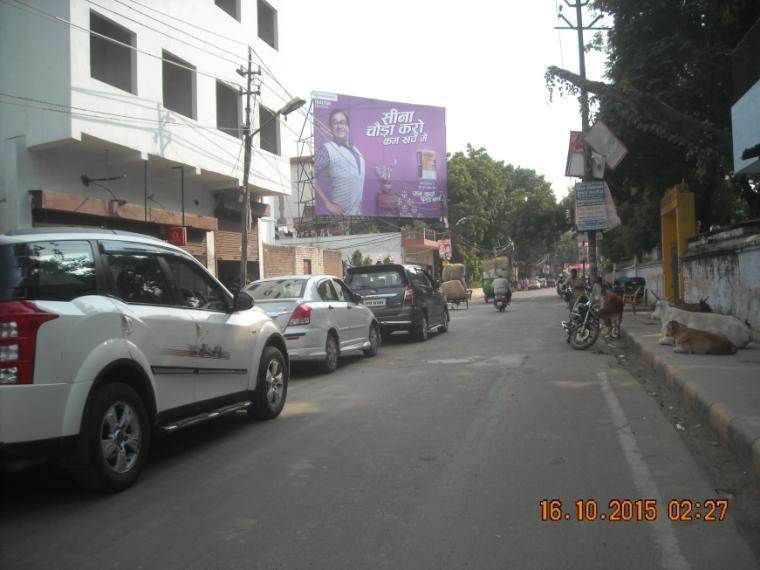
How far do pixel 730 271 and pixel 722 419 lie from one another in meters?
8.49

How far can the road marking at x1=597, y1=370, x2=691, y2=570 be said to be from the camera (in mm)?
3244

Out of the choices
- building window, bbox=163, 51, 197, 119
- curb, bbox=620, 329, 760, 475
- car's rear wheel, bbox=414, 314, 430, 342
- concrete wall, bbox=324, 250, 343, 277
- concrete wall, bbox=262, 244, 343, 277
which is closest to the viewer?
curb, bbox=620, 329, 760, 475

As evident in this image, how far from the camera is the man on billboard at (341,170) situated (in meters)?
39.2

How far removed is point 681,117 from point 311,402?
8392 millimetres

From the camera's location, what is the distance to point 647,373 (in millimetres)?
9414

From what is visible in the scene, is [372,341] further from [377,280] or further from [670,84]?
[670,84]

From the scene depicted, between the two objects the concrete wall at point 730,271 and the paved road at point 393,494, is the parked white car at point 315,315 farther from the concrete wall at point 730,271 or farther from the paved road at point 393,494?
the concrete wall at point 730,271

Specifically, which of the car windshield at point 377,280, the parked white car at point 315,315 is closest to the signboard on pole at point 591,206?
the car windshield at point 377,280

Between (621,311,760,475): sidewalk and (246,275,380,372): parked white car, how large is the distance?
4837 millimetres

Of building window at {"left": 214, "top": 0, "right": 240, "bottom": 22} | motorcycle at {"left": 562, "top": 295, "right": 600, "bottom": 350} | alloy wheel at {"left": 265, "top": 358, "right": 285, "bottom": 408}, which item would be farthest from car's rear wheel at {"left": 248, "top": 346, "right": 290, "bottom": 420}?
building window at {"left": 214, "top": 0, "right": 240, "bottom": 22}

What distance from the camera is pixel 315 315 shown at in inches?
375

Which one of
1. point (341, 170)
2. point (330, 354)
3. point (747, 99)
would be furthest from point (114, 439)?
point (341, 170)

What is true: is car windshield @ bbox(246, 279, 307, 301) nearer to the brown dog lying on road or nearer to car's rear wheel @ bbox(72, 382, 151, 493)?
car's rear wheel @ bbox(72, 382, 151, 493)

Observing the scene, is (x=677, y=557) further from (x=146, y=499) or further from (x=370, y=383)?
(x=370, y=383)
